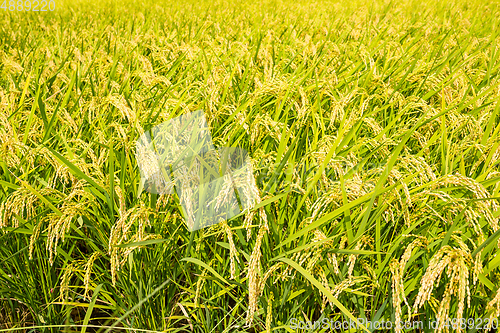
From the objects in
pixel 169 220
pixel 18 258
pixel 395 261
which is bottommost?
pixel 18 258

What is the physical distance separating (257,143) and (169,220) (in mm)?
588

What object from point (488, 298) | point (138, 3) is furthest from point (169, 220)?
point (138, 3)

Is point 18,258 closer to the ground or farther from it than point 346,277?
closer to the ground

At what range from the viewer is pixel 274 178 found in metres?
1.47

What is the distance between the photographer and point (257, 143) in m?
1.77

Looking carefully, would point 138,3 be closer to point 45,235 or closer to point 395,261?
point 45,235

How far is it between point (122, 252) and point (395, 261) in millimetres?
976

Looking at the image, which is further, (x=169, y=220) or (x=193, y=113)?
(x=193, y=113)

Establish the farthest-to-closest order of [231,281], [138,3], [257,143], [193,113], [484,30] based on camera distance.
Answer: [138,3] → [484,30] → [193,113] → [257,143] → [231,281]

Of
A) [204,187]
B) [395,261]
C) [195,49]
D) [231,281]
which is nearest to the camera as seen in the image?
[395,261]

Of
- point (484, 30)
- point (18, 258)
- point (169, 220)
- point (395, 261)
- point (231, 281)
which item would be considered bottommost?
point (18, 258)

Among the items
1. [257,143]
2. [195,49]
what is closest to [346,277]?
[257,143]

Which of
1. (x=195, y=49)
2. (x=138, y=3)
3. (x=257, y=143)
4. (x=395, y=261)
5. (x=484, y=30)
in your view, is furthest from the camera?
(x=138, y=3)

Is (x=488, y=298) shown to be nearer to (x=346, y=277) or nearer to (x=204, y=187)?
(x=346, y=277)
